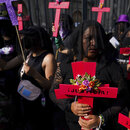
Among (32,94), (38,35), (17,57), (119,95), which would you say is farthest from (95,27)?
(17,57)

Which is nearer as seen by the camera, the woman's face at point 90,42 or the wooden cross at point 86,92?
the wooden cross at point 86,92

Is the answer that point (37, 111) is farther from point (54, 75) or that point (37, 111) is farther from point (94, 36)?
point (94, 36)

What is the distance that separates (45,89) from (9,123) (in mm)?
975

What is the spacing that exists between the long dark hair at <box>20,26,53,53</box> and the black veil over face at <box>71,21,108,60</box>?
1.62 ft

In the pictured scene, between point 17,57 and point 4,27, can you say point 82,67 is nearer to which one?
point 17,57

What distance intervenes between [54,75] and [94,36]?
1.92 feet

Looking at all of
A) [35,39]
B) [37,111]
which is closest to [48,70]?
[35,39]

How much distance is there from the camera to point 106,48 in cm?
122

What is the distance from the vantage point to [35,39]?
160cm

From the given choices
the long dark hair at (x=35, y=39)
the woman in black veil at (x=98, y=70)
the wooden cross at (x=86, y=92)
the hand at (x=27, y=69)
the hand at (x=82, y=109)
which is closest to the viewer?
the wooden cross at (x=86, y=92)

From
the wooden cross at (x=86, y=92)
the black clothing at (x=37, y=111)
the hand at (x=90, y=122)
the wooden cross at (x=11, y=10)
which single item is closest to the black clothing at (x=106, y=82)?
the hand at (x=90, y=122)

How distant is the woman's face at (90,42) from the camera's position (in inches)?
44.2

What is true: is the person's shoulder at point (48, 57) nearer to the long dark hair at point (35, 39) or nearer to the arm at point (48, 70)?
the arm at point (48, 70)

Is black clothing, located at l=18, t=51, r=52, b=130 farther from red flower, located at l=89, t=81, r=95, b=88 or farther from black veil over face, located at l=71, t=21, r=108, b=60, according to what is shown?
red flower, located at l=89, t=81, r=95, b=88
